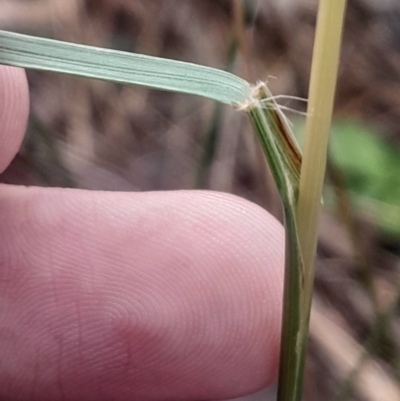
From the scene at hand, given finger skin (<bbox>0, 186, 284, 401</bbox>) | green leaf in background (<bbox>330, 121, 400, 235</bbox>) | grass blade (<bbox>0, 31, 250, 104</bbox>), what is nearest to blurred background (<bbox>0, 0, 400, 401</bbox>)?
green leaf in background (<bbox>330, 121, 400, 235</bbox>)

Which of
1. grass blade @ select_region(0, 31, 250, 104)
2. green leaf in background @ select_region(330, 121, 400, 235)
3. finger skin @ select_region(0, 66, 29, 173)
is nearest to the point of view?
grass blade @ select_region(0, 31, 250, 104)

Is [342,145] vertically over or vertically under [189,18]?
under

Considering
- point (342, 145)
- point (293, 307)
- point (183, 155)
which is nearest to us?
point (293, 307)

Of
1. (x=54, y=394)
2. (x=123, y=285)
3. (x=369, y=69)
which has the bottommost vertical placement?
(x=54, y=394)

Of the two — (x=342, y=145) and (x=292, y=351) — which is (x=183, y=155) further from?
(x=292, y=351)

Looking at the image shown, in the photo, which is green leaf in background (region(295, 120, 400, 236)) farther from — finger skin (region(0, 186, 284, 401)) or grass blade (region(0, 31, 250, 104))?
grass blade (region(0, 31, 250, 104))

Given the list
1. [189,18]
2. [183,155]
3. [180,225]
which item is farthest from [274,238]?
[189,18]
